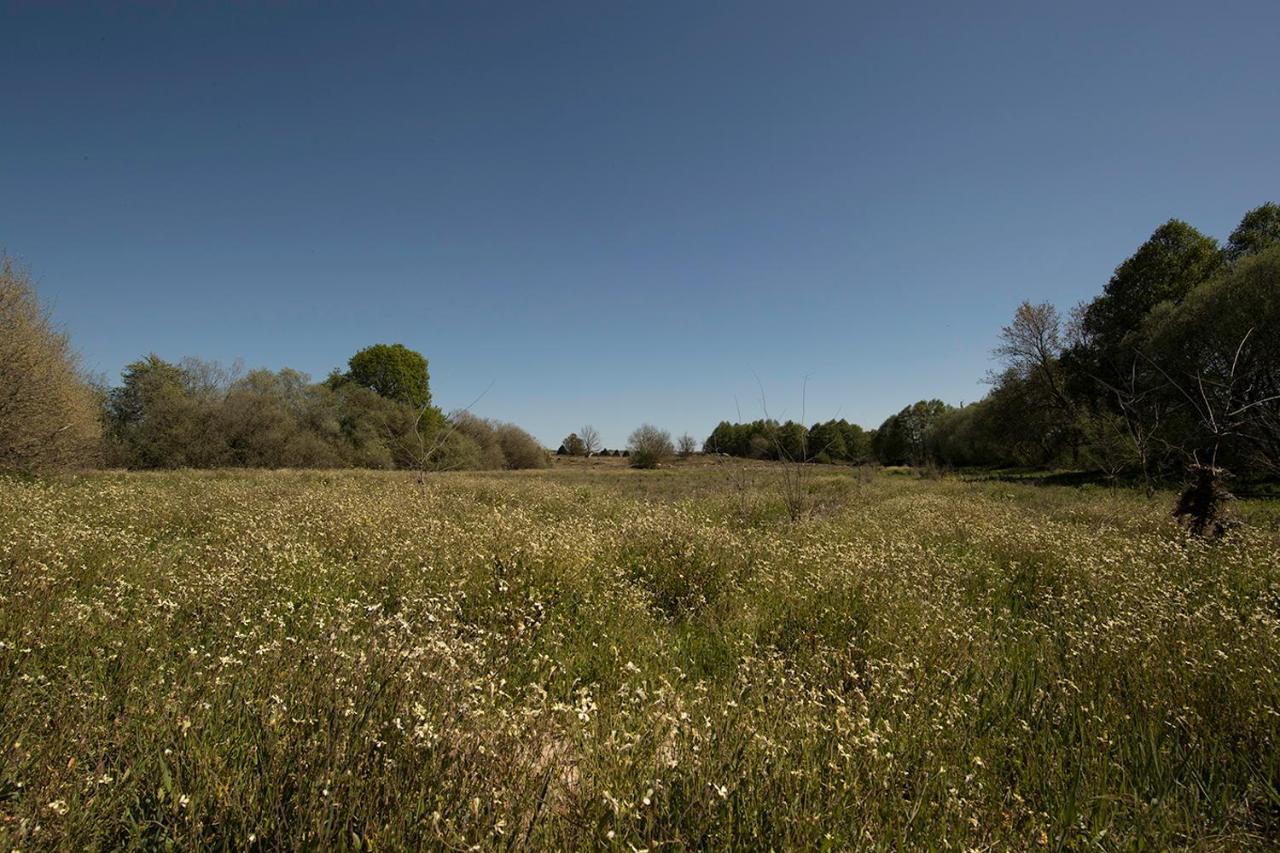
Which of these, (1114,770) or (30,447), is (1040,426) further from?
(30,447)

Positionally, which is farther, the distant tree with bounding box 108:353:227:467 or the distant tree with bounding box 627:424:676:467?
A: the distant tree with bounding box 627:424:676:467

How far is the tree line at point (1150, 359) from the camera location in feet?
65.3

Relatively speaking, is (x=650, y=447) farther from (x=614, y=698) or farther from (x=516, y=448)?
(x=614, y=698)

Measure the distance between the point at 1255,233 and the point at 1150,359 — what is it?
21124 mm

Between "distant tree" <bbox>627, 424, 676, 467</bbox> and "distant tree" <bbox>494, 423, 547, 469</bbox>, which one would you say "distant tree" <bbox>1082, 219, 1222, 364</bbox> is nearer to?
"distant tree" <bbox>627, 424, 676, 467</bbox>

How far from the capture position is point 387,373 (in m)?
56.6

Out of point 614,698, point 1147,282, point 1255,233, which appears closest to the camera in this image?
point 614,698

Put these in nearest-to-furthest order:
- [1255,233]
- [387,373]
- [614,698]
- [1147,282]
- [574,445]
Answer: [614,698]
[1255,233]
[1147,282]
[387,373]
[574,445]

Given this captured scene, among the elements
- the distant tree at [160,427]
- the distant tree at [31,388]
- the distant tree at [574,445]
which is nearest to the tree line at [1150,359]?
the distant tree at [31,388]

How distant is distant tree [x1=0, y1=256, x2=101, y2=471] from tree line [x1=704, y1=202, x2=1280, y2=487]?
2212 cm

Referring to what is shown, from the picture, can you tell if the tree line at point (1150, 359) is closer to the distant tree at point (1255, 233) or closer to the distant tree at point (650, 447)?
the distant tree at point (1255, 233)


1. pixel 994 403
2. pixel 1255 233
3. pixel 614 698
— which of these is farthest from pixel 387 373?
pixel 1255 233

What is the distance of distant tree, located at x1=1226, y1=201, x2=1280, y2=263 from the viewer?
92.0 feet

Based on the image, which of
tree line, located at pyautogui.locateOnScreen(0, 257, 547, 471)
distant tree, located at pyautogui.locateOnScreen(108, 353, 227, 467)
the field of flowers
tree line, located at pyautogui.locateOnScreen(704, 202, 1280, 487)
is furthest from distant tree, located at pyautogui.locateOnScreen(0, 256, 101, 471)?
tree line, located at pyautogui.locateOnScreen(704, 202, 1280, 487)
